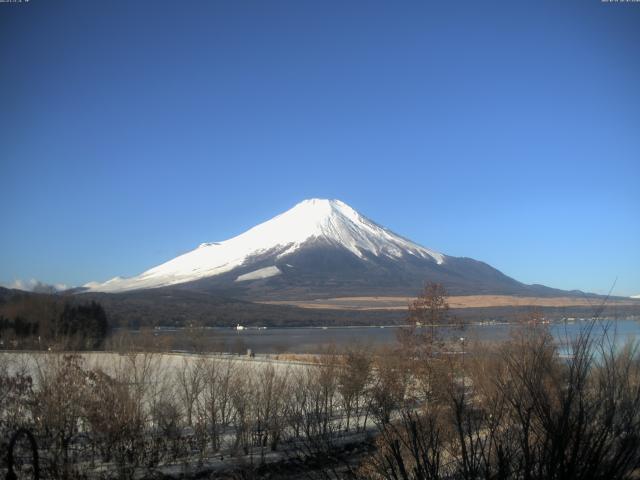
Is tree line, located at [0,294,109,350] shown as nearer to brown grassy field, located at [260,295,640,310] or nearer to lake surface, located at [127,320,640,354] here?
lake surface, located at [127,320,640,354]

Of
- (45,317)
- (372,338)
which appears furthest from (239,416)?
(45,317)

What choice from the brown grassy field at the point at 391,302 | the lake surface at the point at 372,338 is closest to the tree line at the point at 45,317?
the lake surface at the point at 372,338

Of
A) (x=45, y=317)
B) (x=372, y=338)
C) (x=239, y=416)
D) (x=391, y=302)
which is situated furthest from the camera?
(x=391, y=302)

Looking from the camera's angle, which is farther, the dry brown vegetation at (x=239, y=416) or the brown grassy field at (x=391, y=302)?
the brown grassy field at (x=391, y=302)

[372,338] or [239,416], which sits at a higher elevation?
[372,338]

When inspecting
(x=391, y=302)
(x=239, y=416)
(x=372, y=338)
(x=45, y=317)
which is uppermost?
(x=45, y=317)

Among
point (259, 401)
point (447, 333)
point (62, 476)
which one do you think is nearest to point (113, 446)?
point (62, 476)

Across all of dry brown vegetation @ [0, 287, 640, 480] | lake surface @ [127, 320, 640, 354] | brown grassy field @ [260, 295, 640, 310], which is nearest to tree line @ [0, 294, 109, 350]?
lake surface @ [127, 320, 640, 354]

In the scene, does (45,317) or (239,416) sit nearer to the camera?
(239,416)

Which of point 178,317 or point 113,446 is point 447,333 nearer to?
point 113,446

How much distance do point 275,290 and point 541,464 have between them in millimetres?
189236

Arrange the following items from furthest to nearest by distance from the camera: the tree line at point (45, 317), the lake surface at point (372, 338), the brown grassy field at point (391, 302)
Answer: the brown grassy field at point (391, 302) < the tree line at point (45, 317) < the lake surface at point (372, 338)

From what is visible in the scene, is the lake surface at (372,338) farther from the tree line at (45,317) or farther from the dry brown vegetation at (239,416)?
the tree line at (45,317)

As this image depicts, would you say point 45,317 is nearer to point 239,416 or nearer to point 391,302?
point 239,416
